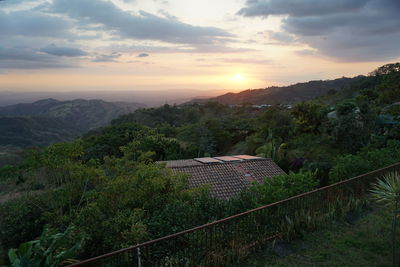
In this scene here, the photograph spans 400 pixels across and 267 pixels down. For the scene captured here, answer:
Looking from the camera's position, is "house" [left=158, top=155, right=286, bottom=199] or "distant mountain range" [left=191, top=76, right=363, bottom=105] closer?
"house" [left=158, top=155, right=286, bottom=199]

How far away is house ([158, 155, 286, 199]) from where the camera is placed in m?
13.8

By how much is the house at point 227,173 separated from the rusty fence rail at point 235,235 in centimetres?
609

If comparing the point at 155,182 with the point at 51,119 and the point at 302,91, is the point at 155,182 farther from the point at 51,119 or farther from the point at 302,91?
the point at 51,119

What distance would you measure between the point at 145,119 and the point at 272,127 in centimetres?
3864

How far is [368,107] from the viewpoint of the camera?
17641mm

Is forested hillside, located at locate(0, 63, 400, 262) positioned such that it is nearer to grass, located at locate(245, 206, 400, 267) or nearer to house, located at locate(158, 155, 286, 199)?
grass, located at locate(245, 206, 400, 267)

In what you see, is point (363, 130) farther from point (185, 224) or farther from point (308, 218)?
point (185, 224)

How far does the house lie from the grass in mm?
6399

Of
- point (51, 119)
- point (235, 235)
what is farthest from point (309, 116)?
point (51, 119)

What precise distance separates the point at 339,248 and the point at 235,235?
2182 millimetres

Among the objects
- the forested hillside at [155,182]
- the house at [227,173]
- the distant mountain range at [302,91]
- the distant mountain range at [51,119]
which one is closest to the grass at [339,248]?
the forested hillside at [155,182]

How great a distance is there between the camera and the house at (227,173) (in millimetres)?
13820

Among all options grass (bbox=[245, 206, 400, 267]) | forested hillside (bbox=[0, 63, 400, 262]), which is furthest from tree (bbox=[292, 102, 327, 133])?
grass (bbox=[245, 206, 400, 267])

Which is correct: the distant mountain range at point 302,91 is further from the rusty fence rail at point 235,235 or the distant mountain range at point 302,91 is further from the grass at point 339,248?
the grass at point 339,248
